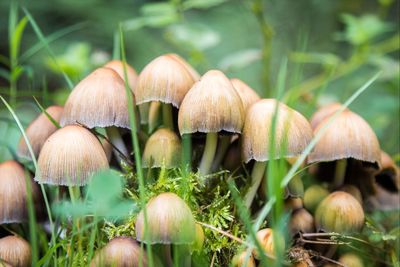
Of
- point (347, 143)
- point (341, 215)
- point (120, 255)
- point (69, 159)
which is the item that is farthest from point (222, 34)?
point (120, 255)

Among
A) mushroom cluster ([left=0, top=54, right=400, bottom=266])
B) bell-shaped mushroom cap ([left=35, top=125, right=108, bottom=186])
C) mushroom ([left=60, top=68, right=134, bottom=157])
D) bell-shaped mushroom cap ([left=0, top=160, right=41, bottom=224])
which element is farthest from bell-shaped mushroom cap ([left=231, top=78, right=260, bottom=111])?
bell-shaped mushroom cap ([left=0, top=160, right=41, bottom=224])

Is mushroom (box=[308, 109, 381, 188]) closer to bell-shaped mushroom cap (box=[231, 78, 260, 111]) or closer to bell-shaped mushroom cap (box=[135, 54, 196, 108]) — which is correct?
bell-shaped mushroom cap (box=[231, 78, 260, 111])

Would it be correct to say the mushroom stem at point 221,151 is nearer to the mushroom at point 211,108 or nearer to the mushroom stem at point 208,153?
the mushroom stem at point 208,153

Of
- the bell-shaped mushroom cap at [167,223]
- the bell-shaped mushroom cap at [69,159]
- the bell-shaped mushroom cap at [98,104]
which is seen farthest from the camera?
the bell-shaped mushroom cap at [98,104]

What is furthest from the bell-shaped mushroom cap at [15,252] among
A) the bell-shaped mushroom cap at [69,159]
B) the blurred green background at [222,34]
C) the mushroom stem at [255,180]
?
the blurred green background at [222,34]

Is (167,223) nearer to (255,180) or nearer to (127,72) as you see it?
(255,180)

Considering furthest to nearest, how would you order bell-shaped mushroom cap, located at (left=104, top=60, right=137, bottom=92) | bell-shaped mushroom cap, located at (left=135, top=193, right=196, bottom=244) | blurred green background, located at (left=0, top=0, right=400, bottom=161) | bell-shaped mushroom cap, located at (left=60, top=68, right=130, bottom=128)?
blurred green background, located at (left=0, top=0, right=400, bottom=161), bell-shaped mushroom cap, located at (left=104, top=60, right=137, bottom=92), bell-shaped mushroom cap, located at (left=60, top=68, right=130, bottom=128), bell-shaped mushroom cap, located at (left=135, top=193, right=196, bottom=244)
